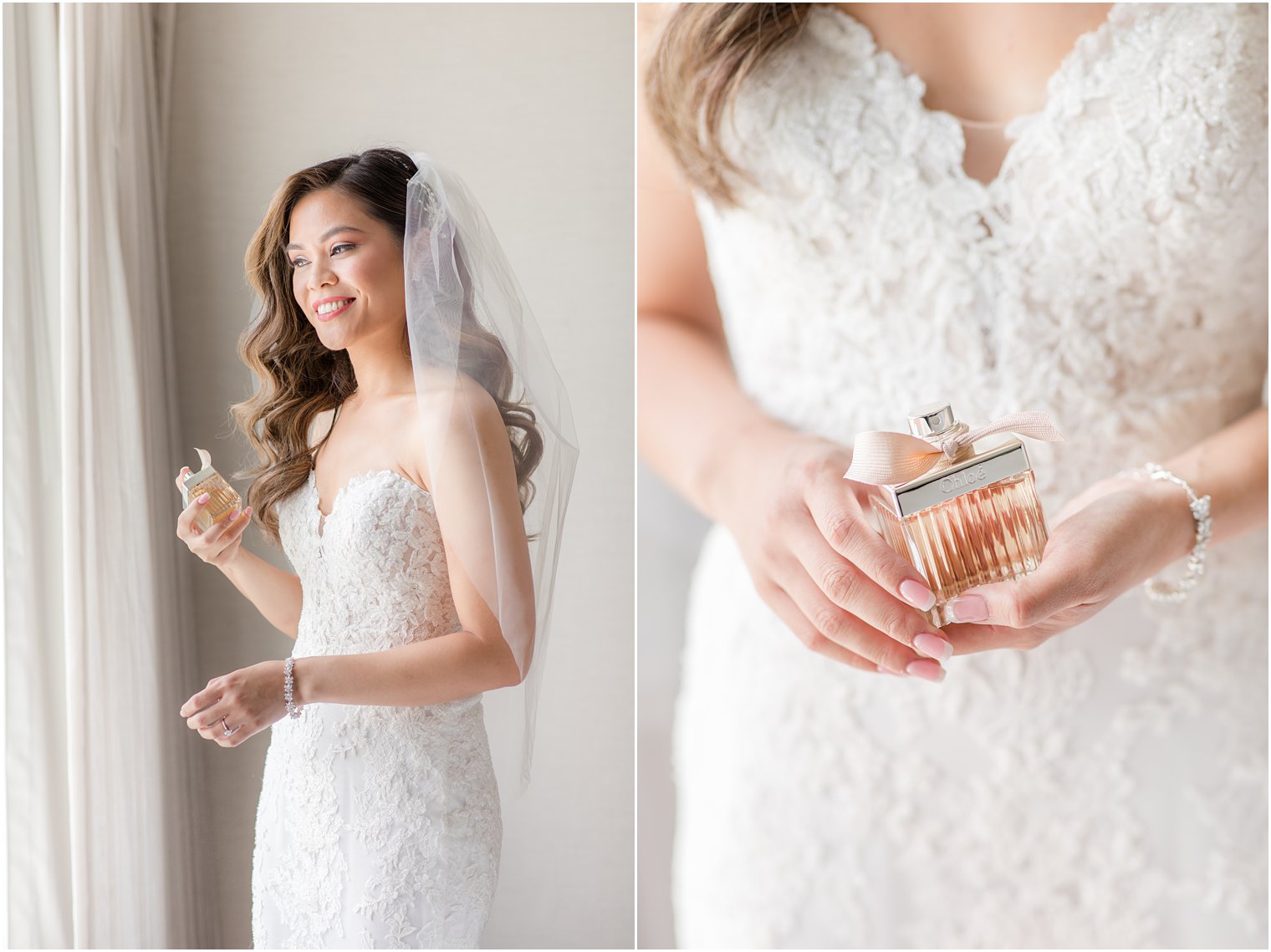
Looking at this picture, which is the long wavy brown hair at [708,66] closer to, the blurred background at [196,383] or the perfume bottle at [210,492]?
the blurred background at [196,383]

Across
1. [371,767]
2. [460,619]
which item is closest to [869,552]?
[460,619]

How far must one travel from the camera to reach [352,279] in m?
0.74

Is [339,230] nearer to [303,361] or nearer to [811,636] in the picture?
[303,361]

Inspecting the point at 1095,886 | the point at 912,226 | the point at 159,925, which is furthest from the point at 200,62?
Answer: the point at 1095,886

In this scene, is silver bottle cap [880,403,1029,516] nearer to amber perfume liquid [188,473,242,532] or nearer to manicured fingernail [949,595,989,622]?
manicured fingernail [949,595,989,622]

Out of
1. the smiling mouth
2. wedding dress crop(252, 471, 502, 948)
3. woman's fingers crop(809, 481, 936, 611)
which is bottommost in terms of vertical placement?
wedding dress crop(252, 471, 502, 948)

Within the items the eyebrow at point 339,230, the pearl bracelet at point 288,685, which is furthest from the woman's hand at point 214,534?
the eyebrow at point 339,230

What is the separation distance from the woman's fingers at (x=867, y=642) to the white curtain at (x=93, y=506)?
0.54m

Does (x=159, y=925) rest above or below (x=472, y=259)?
below

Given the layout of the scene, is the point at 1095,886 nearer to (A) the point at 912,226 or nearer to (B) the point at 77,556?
(A) the point at 912,226

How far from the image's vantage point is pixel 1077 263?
0.79 metres

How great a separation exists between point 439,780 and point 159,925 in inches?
12.3

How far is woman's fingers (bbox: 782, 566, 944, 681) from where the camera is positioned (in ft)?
2.27

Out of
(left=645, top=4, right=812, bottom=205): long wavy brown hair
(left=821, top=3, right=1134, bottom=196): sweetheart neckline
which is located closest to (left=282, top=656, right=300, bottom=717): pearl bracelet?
(left=645, top=4, right=812, bottom=205): long wavy brown hair
